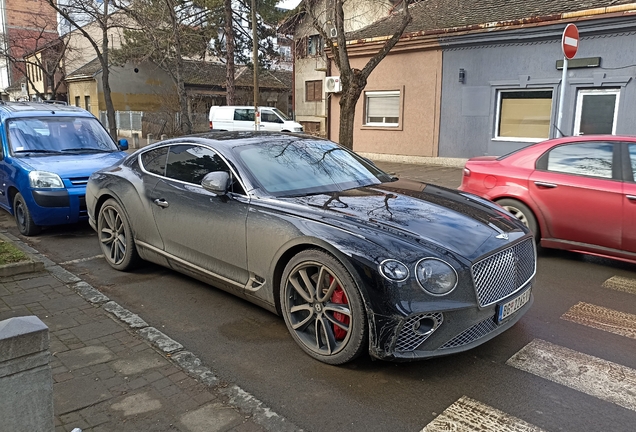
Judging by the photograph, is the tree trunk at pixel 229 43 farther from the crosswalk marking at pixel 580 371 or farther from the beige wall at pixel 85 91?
the crosswalk marking at pixel 580 371

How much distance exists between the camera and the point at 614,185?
18.9 feet

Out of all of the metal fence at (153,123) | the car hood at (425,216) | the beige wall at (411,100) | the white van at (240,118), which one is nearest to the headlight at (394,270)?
the car hood at (425,216)

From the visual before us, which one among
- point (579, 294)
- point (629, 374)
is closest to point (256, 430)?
point (629, 374)

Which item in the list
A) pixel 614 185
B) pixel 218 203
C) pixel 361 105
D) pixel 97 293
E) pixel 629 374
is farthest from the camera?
pixel 361 105

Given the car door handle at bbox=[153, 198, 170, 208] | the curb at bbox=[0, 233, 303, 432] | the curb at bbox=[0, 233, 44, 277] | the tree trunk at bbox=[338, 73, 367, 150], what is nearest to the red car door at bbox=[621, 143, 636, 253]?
the curb at bbox=[0, 233, 303, 432]

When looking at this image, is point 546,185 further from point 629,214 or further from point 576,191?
point 629,214

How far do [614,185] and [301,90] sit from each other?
3059 cm

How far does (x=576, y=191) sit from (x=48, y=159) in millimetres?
7385

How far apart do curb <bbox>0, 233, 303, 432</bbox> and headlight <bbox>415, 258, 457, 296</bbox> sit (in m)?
1.18

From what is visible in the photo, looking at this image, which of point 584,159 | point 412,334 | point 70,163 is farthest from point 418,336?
point 70,163

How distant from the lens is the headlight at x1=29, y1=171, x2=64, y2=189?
289 inches

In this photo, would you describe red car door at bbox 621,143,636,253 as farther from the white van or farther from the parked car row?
the white van

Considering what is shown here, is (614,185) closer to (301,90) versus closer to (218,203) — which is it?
(218,203)

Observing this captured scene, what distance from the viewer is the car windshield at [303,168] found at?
451cm
